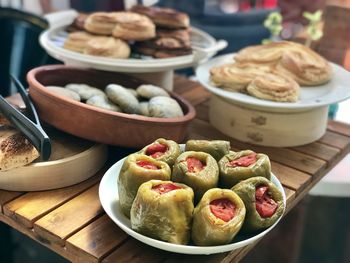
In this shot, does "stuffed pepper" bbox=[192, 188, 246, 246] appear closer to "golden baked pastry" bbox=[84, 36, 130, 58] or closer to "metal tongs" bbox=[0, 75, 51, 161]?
"metal tongs" bbox=[0, 75, 51, 161]

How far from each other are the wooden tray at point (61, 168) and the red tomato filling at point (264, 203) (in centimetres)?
30

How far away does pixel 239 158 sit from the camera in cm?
73

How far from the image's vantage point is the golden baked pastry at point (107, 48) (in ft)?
3.47

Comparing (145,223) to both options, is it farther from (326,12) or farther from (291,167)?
(326,12)

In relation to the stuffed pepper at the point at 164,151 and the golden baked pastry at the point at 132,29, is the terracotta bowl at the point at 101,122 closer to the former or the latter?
the stuffed pepper at the point at 164,151

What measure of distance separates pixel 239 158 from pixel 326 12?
0.96m

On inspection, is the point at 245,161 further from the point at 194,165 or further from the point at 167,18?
the point at 167,18

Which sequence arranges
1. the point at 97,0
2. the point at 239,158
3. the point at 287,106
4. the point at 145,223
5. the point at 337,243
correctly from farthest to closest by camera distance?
the point at 97,0
the point at 337,243
the point at 287,106
the point at 239,158
the point at 145,223

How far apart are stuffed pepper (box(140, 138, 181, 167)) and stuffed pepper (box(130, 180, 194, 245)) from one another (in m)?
0.07

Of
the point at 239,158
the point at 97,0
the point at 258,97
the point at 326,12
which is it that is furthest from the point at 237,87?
the point at 97,0

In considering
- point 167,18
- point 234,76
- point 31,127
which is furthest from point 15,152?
point 167,18

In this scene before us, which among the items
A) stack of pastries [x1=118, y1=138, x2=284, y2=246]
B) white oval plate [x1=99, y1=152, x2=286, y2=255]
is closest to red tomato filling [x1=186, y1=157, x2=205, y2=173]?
stack of pastries [x1=118, y1=138, x2=284, y2=246]

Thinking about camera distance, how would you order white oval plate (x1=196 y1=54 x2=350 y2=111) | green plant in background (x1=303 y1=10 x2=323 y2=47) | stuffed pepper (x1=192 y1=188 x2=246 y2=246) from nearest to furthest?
stuffed pepper (x1=192 y1=188 x2=246 y2=246)
white oval plate (x1=196 y1=54 x2=350 y2=111)
green plant in background (x1=303 y1=10 x2=323 y2=47)

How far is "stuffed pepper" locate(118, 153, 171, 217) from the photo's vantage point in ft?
2.19
